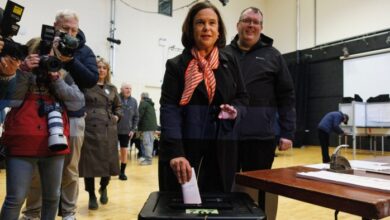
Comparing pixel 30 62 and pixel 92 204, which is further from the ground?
pixel 30 62

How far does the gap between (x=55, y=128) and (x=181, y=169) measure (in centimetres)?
74

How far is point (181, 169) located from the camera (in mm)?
1232

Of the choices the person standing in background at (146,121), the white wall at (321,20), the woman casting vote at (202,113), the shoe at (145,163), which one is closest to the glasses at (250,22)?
the woman casting vote at (202,113)

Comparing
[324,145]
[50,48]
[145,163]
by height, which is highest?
[50,48]

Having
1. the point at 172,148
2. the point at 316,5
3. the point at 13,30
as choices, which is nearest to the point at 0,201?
the point at 13,30

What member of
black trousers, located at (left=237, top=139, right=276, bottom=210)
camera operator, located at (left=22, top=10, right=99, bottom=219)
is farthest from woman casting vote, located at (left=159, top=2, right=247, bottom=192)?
camera operator, located at (left=22, top=10, right=99, bottom=219)

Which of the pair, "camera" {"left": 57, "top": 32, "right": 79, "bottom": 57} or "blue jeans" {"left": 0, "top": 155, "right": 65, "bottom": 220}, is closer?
"blue jeans" {"left": 0, "top": 155, "right": 65, "bottom": 220}

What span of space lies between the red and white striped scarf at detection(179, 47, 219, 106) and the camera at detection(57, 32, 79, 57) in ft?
2.26

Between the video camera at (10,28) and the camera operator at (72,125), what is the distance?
1.42 feet

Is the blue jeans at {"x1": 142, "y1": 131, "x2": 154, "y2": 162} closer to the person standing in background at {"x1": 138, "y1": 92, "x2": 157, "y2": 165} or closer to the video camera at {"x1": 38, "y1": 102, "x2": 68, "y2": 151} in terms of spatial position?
the person standing in background at {"x1": 138, "y1": 92, "x2": 157, "y2": 165}

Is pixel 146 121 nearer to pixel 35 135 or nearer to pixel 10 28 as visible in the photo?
pixel 35 135

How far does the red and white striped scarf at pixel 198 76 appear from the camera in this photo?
1412 mm

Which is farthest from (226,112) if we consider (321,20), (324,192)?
(321,20)

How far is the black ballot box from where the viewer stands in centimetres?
98
